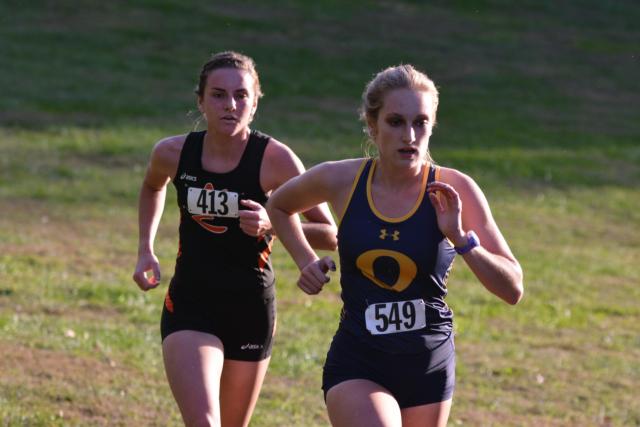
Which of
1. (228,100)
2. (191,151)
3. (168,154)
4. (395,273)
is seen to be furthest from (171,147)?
(395,273)

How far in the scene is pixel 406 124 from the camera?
454cm

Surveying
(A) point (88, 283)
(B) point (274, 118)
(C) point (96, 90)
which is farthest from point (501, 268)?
(C) point (96, 90)

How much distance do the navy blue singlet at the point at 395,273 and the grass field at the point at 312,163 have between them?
3.00 metres

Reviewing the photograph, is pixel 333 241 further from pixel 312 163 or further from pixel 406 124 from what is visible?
pixel 312 163

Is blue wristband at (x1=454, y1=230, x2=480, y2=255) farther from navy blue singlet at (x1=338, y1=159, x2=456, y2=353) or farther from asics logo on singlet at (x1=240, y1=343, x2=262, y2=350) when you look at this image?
asics logo on singlet at (x1=240, y1=343, x2=262, y2=350)

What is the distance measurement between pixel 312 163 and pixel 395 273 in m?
13.5

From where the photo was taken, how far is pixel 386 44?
95.7 ft

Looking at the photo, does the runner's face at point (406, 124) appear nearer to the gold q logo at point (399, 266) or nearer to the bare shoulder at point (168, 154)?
the gold q logo at point (399, 266)

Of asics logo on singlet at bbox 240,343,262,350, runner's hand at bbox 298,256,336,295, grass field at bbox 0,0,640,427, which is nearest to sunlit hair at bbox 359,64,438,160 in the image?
runner's hand at bbox 298,256,336,295

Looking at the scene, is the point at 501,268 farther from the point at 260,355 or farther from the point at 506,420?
the point at 506,420

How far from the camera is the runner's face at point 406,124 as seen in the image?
454 cm

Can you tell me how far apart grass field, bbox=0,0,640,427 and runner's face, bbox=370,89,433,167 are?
3279 millimetres

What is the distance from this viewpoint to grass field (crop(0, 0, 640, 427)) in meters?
8.59

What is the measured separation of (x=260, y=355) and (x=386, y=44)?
24089mm
